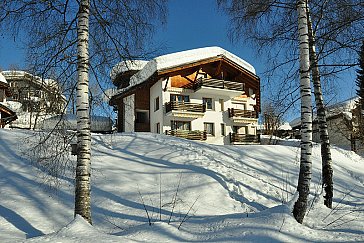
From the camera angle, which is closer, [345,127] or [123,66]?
[123,66]

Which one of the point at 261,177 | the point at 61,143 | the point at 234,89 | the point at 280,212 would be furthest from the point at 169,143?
the point at 234,89

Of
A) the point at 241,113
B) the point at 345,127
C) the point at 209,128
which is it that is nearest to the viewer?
the point at 209,128

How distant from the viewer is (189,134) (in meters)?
26.0

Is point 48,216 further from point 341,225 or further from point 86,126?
point 341,225

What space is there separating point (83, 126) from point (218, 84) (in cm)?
2343

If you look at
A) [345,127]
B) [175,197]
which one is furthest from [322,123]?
[345,127]

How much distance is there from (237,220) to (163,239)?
60.6 inches

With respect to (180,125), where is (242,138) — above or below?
below

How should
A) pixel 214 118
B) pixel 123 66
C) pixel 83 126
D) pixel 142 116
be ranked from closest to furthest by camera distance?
pixel 83 126 < pixel 123 66 < pixel 214 118 < pixel 142 116

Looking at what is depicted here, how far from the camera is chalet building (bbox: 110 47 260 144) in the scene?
2658 cm

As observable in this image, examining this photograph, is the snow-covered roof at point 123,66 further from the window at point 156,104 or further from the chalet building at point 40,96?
the window at point 156,104

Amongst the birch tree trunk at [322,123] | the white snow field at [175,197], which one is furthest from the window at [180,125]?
the birch tree trunk at [322,123]

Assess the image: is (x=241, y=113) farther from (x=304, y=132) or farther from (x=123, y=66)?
(x=123, y=66)

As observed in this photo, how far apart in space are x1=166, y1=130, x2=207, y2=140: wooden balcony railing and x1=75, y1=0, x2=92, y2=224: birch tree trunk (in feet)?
65.4
